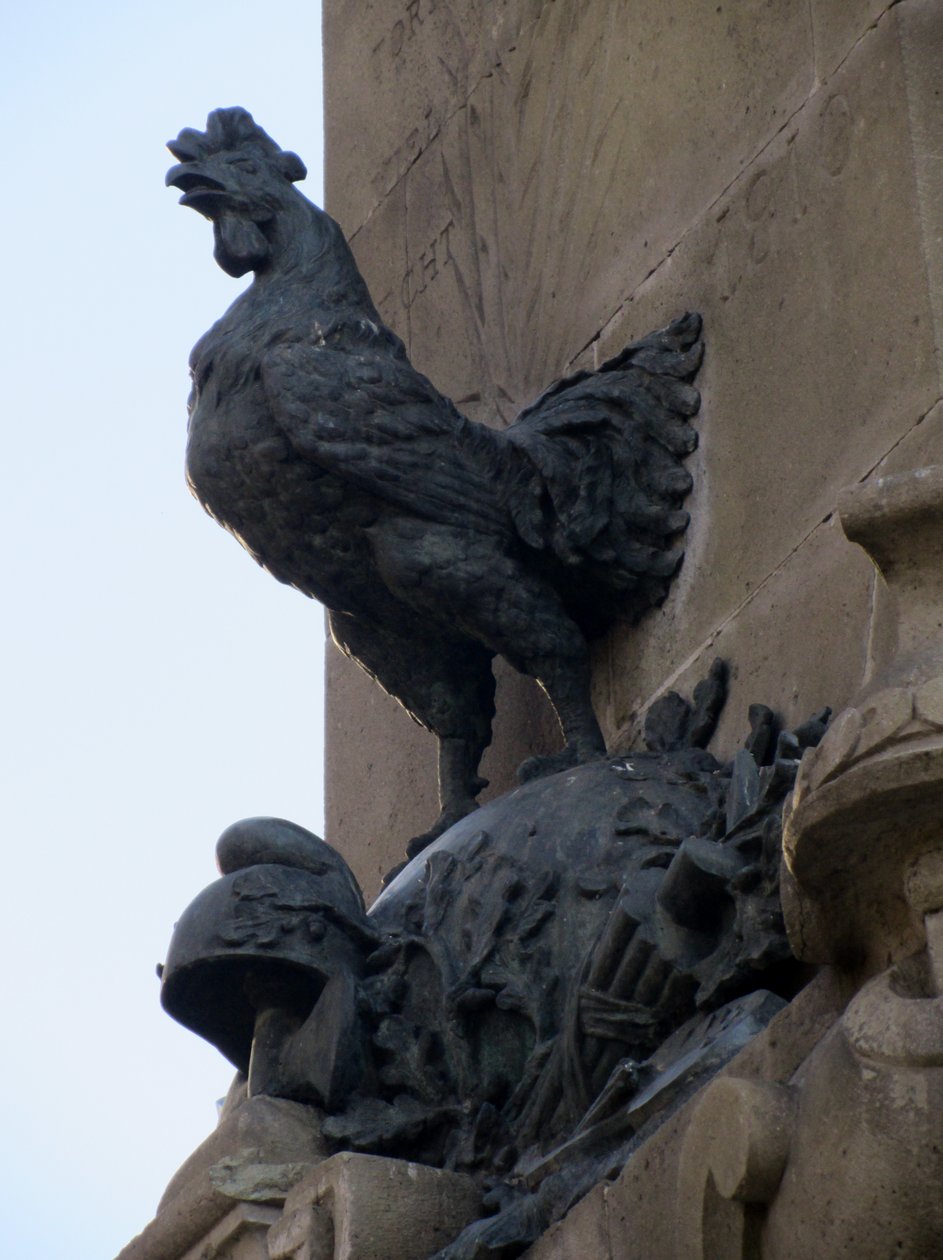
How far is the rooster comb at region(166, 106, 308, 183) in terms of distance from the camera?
566cm

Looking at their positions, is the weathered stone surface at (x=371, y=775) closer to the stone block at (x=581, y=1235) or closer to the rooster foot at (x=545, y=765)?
the rooster foot at (x=545, y=765)

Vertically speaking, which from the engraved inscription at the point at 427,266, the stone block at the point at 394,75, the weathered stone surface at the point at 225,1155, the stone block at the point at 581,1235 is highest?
the stone block at the point at 394,75

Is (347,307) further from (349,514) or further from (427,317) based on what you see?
(427,317)

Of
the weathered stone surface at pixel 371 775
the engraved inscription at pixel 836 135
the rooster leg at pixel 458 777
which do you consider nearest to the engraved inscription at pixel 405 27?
the weathered stone surface at pixel 371 775

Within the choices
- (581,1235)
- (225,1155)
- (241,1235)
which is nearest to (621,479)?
(225,1155)

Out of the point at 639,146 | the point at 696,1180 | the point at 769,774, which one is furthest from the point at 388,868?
the point at 696,1180

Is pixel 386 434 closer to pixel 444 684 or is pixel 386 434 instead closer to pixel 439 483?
pixel 439 483

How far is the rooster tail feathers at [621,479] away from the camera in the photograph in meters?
5.18

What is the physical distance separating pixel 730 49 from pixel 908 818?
2567 millimetres

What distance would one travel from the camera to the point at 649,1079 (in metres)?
3.86

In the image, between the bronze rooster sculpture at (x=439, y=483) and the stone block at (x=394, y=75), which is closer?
the bronze rooster sculpture at (x=439, y=483)

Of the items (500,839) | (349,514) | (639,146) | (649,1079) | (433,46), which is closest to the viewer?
(649,1079)

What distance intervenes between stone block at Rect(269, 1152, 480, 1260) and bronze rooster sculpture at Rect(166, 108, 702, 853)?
1.11 m

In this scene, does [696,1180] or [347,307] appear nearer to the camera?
[696,1180]
